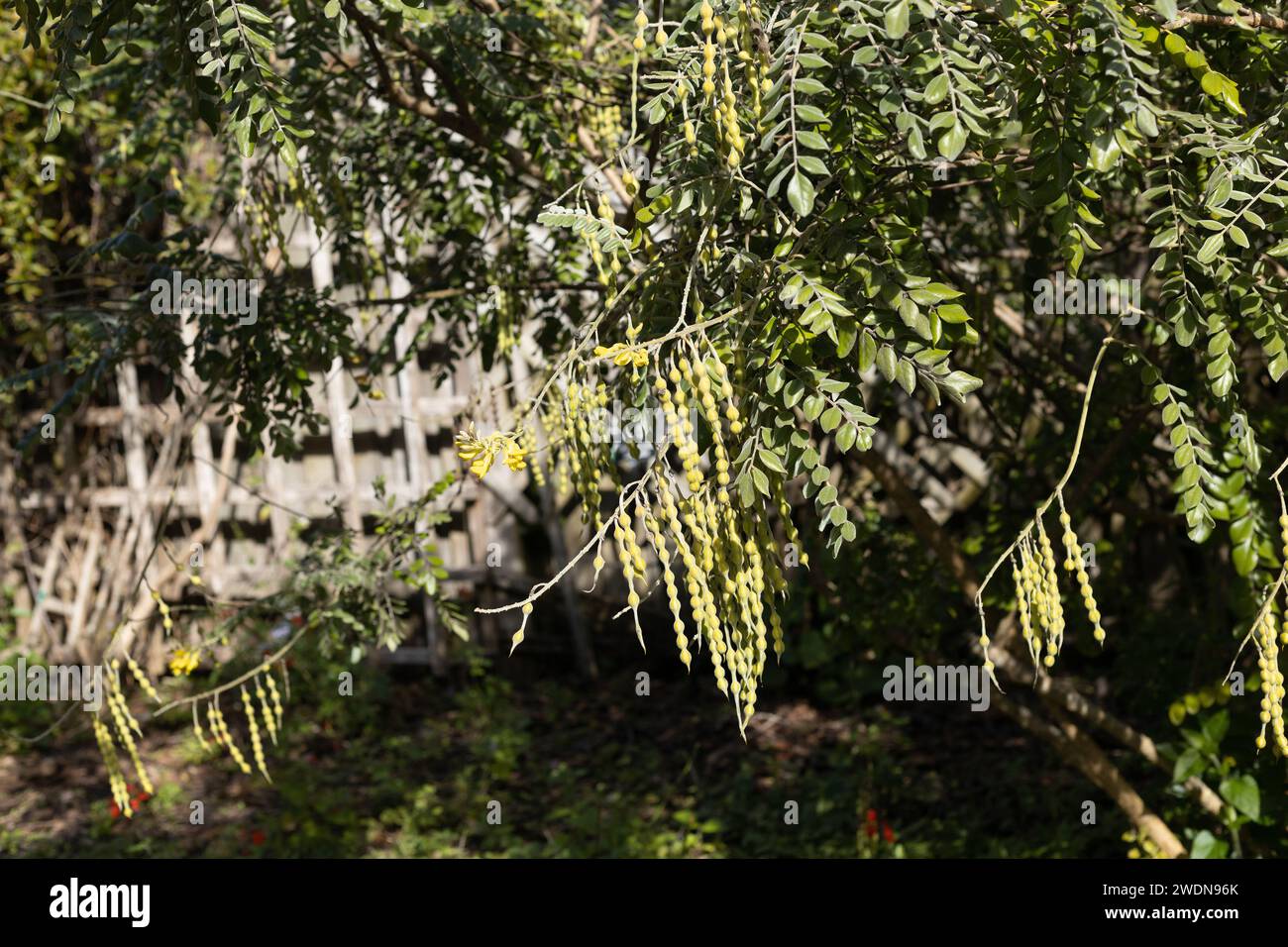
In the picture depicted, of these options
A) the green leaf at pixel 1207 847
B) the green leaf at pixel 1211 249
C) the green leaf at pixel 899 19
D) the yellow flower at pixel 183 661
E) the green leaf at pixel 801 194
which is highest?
the green leaf at pixel 899 19

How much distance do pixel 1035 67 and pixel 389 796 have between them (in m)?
3.90

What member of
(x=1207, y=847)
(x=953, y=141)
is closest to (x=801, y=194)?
(x=953, y=141)

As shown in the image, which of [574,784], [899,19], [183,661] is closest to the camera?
[899,19]

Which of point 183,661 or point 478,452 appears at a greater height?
point 478,452

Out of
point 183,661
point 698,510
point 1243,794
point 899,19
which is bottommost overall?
point 1243,794

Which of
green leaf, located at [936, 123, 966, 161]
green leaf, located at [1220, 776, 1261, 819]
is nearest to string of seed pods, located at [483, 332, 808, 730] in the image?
green leaf, located at [936, 123, 966, 161]

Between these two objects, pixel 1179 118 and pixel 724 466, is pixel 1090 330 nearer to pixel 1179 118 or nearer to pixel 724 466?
pixel 1179 118

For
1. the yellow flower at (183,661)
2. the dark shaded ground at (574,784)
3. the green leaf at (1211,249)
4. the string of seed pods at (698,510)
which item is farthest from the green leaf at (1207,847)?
the yellow flower at (183,661)

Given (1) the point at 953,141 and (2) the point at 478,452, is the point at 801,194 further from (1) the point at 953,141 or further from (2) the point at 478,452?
(2) the point at 478,452

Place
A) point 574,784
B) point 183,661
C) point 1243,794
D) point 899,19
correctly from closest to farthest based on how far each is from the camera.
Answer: point 899,19 < point 1243,794 < point 183,661 < point 574,784

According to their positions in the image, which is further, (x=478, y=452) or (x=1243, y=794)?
(x=1243, y=794)

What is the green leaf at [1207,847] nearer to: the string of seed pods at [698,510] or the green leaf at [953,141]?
the string of seed pods at [698,510]
